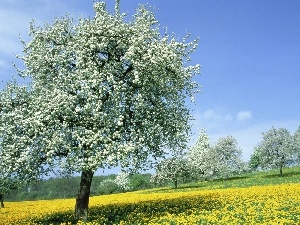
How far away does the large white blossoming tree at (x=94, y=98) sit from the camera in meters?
23.9

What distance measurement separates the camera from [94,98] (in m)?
24.2

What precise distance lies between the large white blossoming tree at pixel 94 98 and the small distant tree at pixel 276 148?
5485cm

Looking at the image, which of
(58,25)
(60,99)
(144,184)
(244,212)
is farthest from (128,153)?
(144,184)

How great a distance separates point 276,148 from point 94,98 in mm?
63413

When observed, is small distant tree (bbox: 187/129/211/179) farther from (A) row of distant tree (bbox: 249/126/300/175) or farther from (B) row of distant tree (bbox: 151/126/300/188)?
(A) row of distant tree (bbox: 249/126/300/175)

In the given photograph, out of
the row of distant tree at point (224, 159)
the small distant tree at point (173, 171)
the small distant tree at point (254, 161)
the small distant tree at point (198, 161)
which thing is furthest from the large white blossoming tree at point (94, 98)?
the small distant tree at point (254, 161)

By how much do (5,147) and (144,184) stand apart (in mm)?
123756

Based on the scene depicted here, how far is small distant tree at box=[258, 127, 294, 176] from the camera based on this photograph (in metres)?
77.8

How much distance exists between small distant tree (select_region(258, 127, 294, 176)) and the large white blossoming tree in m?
54.9

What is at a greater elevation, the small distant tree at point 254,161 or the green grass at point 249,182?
the small distant tree at point 254,161

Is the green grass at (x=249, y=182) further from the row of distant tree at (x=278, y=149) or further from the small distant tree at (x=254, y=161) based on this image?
the small distant tree at (x=254, y=161)

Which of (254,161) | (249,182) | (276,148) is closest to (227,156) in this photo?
(276,148)

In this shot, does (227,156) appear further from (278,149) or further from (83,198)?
(83,198)

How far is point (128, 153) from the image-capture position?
24.1m
